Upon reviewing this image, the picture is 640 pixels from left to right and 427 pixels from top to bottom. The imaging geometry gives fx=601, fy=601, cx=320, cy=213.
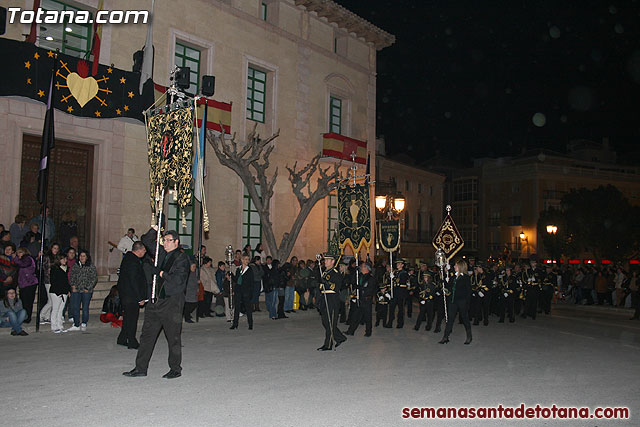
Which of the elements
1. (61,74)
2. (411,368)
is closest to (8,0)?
(61,74)

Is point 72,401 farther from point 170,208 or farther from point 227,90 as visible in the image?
point 227,90

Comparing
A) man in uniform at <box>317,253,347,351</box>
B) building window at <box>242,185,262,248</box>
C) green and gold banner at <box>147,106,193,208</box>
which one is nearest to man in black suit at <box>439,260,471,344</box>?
man in uniform at <box>317,253,347,351</box>

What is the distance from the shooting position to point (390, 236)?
18.0 metres

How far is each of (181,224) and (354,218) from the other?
7.03m

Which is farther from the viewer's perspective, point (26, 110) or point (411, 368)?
point (26, 110)

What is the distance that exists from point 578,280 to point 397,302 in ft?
50.3

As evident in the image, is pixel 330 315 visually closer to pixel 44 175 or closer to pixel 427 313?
pixel 427 313

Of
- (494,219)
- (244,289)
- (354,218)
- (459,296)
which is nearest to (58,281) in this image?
(244,289)

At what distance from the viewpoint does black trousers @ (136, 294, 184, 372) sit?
27.9ft

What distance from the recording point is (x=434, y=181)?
5859cm

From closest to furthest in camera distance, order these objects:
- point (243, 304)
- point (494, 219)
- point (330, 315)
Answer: point (330, 315) < point (243, 304) < point (494, 219)

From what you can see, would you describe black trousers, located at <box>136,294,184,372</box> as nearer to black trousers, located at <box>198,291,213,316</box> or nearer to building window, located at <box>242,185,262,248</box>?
black trousers, located at <box>198,291,213,316</box>

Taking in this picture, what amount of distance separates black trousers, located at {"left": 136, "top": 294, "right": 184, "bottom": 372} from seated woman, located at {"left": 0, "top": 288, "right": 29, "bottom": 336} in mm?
4966

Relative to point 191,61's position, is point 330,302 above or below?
below
